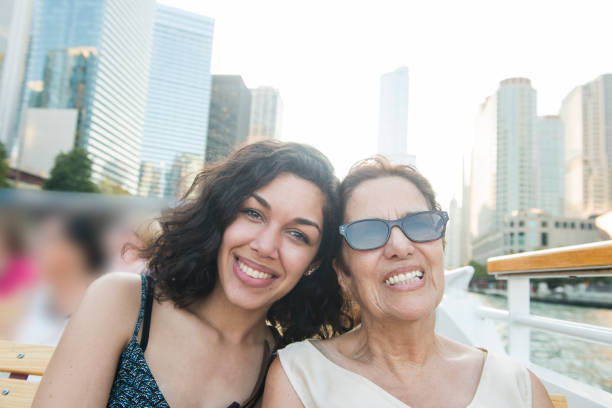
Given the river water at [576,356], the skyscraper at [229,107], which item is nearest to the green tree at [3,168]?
the river water at [576,356]

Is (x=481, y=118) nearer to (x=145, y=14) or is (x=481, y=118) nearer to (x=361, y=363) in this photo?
(x=145, y=14)

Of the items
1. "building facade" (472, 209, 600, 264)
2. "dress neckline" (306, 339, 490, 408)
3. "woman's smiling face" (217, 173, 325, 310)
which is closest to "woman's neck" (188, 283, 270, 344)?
"woman's smiling face" (217, 173, 325, 310)

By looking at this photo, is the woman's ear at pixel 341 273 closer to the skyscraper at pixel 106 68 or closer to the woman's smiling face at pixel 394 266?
the woman's smiling face at pixel 394 266

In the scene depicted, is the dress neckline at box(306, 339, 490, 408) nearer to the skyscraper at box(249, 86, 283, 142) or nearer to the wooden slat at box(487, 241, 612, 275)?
the wooden slat at box(487, 241, 612, 275)

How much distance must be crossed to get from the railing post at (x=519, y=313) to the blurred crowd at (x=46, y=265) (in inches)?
133

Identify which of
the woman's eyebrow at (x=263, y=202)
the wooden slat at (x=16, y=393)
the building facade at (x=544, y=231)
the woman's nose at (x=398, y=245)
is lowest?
the wooden slat at (x=16, y=393)

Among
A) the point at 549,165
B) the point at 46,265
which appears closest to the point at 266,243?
the point at 46,265

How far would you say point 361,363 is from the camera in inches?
64.8

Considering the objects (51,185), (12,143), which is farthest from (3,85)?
(51,185)

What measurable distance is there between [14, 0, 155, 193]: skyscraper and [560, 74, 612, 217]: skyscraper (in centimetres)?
12103

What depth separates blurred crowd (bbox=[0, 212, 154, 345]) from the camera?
384cm

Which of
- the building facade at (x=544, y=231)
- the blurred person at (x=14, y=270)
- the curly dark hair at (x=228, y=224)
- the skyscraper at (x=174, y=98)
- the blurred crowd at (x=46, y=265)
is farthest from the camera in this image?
the skyscraper at (x=174, y=98)

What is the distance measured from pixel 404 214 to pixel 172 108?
4946 inches

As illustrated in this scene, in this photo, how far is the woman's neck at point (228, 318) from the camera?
192 cm
